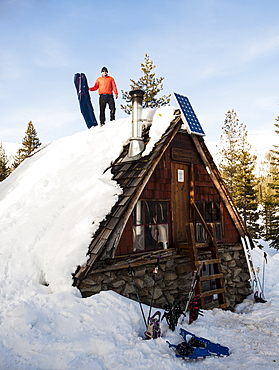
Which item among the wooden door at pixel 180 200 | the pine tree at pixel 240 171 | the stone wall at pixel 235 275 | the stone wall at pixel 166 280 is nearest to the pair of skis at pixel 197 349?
the stone wall at pixel 166 280

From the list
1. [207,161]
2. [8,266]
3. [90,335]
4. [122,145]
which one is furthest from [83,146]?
[90,335]

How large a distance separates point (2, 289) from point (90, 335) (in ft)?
6.92

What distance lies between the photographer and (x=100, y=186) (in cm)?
752

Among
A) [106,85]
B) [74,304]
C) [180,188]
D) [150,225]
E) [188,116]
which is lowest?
[74,304]

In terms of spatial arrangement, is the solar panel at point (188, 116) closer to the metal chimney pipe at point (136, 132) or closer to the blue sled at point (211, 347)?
the metal chimney pipe at point (136, 132)

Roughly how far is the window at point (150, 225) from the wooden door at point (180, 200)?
40 cm

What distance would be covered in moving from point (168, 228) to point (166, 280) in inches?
58.5

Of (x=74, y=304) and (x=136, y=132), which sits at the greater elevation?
(x=136, y=132)

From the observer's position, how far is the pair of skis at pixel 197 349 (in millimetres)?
5125

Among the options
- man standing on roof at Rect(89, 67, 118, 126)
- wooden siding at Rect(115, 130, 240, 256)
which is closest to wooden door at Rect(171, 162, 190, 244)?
wooden siding at Rect(115, 130, 240, 256)

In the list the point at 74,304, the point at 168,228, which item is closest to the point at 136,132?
the point at 168,228

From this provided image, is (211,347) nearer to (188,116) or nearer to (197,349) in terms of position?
(197,349)

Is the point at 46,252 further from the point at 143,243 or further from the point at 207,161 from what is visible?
the point at 207,161

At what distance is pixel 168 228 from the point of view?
27.9 feet
